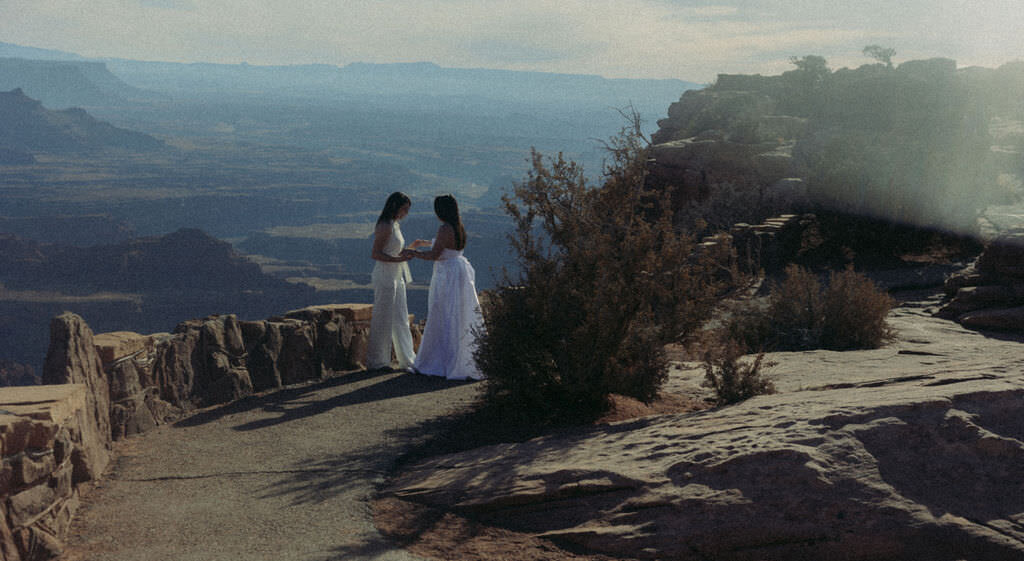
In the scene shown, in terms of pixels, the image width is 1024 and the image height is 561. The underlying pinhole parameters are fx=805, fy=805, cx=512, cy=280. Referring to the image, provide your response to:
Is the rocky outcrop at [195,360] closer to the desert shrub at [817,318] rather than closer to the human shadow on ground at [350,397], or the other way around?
the human shadow on ground at [350,397]

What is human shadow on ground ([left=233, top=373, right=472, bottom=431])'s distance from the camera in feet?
19.1

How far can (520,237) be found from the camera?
5344 millimetres

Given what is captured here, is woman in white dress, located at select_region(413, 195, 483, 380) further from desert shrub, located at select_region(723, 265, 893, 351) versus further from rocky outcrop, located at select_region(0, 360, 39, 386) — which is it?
rocky outcrop, located at select_region(0, 360, 39, 386)

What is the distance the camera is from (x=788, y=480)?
11.4 ft

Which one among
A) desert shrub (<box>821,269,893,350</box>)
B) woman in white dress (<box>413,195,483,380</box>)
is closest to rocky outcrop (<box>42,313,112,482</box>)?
woman in white dress (<box>413,195,483,380</box>)

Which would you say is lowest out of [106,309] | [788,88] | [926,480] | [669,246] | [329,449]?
[106,309]

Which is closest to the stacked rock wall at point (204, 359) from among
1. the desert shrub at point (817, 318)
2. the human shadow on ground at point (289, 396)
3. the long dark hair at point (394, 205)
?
the human shadow on ground at point (289, 396)

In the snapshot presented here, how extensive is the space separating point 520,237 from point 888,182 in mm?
10837

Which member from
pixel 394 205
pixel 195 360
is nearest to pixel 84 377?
pixel 195 360

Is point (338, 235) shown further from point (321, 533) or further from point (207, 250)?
point (321, 533)

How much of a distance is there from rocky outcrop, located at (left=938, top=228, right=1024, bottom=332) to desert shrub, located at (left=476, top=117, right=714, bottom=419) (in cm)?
407

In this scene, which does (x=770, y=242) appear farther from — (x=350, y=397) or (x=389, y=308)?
(x=350, y=397)

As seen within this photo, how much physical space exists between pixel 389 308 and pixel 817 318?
13.4 feet

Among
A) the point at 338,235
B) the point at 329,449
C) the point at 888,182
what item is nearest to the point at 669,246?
the point at 329,449
